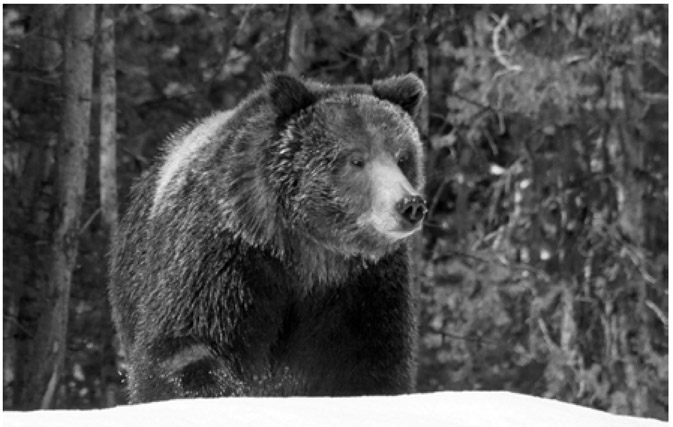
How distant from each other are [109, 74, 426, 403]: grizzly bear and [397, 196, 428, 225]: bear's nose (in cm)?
23

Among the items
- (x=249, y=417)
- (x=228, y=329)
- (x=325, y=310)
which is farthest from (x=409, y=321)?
(x=249, y=417)

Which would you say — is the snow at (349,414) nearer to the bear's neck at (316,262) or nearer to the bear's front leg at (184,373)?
the bear's front leg at (184,373)

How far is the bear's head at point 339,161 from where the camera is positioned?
6477 millimetres

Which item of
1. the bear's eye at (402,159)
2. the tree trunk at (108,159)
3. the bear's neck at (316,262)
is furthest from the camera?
the tree trunk at (108,159)

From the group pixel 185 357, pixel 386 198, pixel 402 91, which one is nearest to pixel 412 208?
pixel 386 198

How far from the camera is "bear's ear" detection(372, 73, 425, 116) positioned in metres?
6.89

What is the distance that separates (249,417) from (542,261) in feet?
38.5

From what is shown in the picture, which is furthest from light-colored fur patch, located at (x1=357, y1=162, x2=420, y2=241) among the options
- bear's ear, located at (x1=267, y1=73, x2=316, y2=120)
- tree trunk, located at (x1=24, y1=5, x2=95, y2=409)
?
tree trunk, located at (x1=24, y1=5, x2=95, y2=409)

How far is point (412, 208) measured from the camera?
6156 millimetres

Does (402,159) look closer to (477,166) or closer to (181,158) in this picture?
(181,158)

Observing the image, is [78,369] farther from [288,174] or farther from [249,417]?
[249,417]

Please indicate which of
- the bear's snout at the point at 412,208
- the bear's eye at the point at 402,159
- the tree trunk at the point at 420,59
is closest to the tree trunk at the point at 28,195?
the tree trunk at the point at 420,59

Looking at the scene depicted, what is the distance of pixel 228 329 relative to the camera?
660 cm

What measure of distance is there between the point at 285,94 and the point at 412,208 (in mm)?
964
